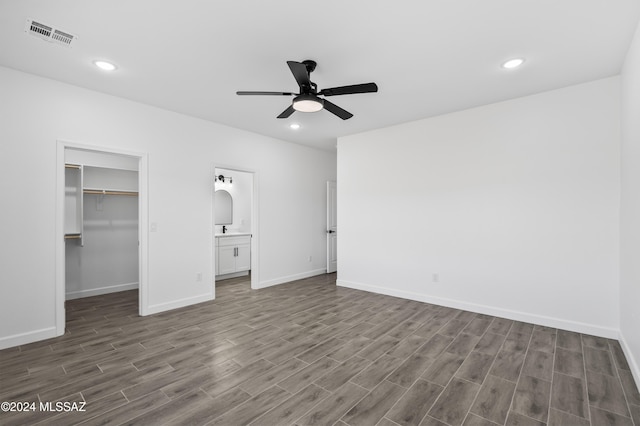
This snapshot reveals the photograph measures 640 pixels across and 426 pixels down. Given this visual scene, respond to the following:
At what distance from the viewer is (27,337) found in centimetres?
310

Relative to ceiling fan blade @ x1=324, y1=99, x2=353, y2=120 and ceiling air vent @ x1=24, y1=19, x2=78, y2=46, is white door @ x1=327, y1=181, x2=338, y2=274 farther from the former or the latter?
ceiling air vent @ x1=24, y1=19, x2=78, y2=46

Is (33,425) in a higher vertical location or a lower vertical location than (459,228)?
lower

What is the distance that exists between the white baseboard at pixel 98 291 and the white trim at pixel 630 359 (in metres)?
6.60

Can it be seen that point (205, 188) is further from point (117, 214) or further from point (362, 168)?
point (362, 168)

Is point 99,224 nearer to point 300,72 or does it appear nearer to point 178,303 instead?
point 178,303

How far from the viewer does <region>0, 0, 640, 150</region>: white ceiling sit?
2168 mm

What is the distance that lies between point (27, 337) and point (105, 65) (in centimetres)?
293

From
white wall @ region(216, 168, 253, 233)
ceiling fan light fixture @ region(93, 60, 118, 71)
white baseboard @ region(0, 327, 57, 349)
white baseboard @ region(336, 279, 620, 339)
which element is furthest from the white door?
white baseboard @ region(0, 327, 57, 349)

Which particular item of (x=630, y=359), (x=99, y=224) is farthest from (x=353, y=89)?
(x=99, y=224)

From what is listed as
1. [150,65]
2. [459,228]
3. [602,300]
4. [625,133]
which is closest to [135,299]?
[150,65]

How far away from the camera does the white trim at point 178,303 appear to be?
159 inches

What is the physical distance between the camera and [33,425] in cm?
189

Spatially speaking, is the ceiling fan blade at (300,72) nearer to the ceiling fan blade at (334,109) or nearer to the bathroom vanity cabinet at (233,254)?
the ceiling fan blade at (334,109)

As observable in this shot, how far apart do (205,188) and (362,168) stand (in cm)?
270
